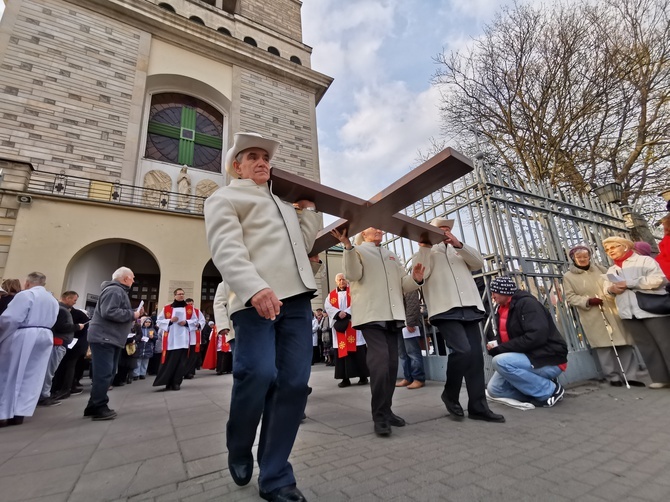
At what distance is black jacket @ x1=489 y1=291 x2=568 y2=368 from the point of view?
3574mm

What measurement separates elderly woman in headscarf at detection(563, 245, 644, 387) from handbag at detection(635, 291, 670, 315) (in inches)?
16.8

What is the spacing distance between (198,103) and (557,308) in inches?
742

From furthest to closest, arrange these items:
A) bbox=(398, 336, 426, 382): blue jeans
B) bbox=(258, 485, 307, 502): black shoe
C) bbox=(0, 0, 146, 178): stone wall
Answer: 1. bbox=(0, 0, 146, 178): stone wall
2. bbox=(398, 336, 426, 382): blue jeans
3. bbox=(258, 485, 307, 502): black shoe

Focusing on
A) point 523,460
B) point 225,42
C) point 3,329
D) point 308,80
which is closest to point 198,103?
point 225,42

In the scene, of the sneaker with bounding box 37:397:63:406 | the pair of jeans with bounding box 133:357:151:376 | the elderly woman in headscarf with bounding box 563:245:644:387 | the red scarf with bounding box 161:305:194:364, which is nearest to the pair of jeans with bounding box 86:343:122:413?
the sneaker with bounding box 37:397:63:406

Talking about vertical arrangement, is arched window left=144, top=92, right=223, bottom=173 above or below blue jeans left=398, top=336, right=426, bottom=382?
above

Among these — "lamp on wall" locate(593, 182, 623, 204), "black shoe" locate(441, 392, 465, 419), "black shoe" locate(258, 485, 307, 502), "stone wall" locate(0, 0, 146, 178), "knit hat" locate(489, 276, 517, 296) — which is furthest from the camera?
"stone wall" locate(0, 0, 146, 178)

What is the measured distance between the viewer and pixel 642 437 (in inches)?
94.0

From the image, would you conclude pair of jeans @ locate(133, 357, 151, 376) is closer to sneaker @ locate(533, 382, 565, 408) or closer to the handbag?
sneaker @ locate(533, 382, 565, 408)

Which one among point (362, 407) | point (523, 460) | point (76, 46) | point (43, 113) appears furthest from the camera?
point (76, 46)

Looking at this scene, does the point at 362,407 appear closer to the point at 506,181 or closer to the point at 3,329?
the point at 506,181

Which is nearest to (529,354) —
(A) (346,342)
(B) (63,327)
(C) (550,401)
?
(C) (550,401)

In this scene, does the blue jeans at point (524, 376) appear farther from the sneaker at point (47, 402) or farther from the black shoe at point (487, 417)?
the sneaker at point (47, 402)

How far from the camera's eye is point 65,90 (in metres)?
13.2
